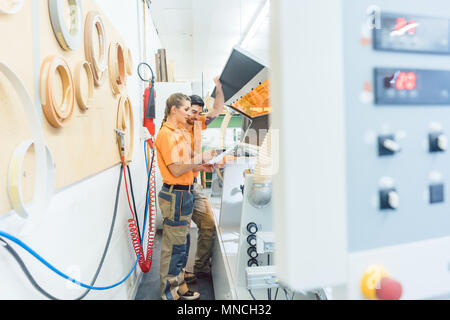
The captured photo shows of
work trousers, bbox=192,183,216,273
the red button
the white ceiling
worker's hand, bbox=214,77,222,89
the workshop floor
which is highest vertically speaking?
the white ceiling

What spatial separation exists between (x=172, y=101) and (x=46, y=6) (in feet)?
3.86

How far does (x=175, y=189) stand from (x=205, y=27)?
13.8ft

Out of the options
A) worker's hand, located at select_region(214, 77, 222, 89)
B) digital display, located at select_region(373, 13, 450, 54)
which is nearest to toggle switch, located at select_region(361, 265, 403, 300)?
digital display, located at select_region(373, 13, 450, 54)

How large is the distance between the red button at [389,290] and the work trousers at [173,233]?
1.62m

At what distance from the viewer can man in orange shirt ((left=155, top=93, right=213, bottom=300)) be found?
1930mm

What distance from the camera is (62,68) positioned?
102cm

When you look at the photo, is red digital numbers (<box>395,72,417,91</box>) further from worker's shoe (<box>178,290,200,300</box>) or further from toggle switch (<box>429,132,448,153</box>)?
worker's shoe (<box>178,290,200,300</box>)

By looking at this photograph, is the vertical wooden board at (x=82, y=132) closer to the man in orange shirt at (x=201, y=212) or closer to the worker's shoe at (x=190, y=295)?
the man in orange shirt at (x=201, y=212)

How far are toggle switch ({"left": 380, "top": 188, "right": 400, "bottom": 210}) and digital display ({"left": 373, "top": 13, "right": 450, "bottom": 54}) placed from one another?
9.3 inches

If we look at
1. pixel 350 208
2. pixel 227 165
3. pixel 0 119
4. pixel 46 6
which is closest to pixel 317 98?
pixel 350 208

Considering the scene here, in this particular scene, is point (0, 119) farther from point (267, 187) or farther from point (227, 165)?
point (227, 165)

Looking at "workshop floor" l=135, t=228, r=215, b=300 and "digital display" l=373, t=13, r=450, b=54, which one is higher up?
"digital display" l=373, t=13, r=450, b=54

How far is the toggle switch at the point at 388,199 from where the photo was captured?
45cm

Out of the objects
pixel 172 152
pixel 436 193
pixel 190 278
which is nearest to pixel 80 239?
pixel 172 152
